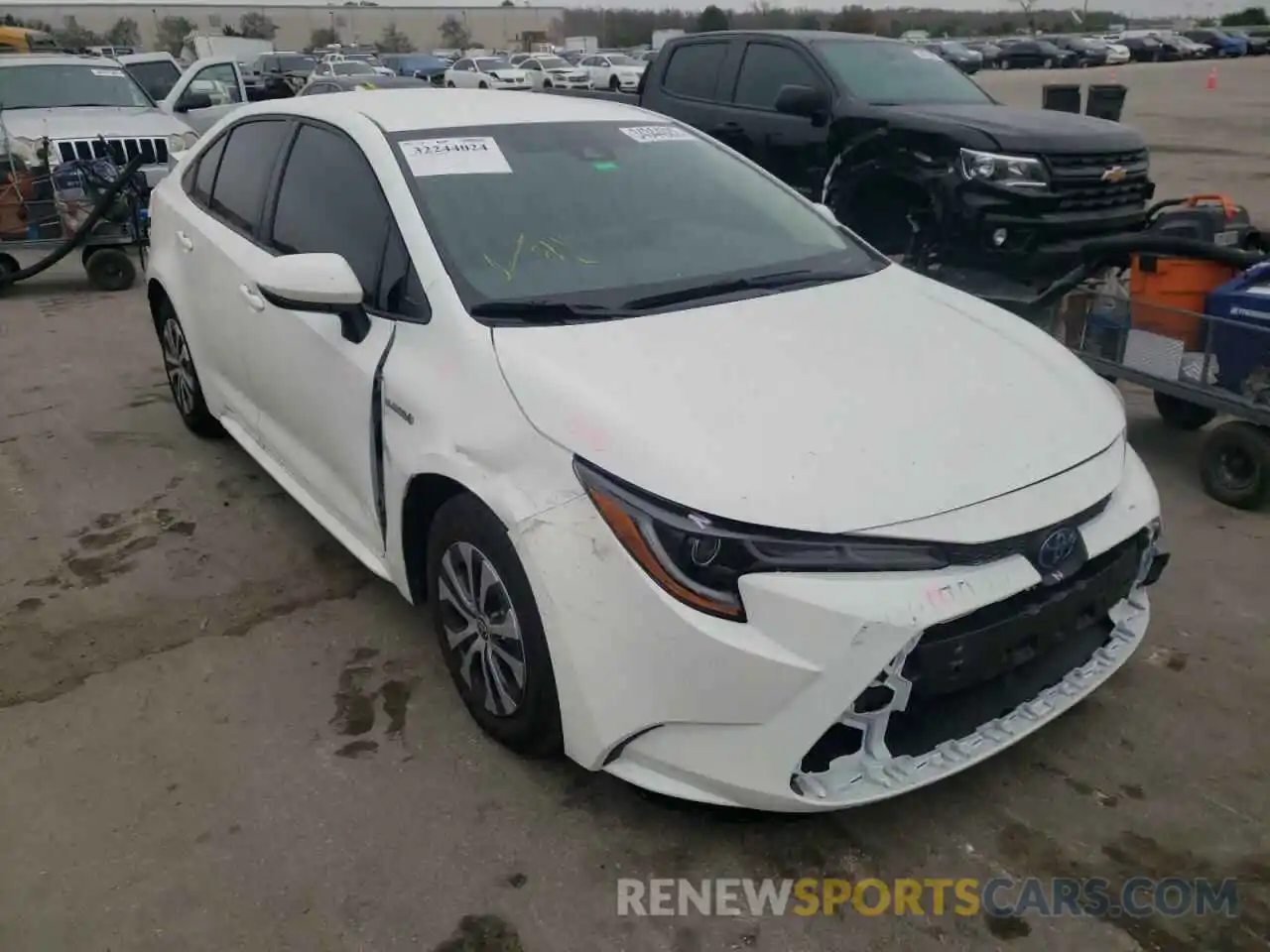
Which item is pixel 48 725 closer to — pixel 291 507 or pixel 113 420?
pixel 291 507

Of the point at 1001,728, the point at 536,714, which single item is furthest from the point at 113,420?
the point at 1001,728

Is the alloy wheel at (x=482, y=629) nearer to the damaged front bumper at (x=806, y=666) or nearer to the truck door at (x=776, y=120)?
the damaged front bumper at (x=806, y=666)

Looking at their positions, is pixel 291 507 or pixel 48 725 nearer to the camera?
pixel 48 725

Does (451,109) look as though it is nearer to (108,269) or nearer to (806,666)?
(806,666)

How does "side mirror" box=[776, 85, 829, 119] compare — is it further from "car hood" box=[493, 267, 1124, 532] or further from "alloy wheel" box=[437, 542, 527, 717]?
"alloy wheel" box=[437, 542, 527, 717]

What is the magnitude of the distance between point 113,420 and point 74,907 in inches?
145

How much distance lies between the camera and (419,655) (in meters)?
3.36

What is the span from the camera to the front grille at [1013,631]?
2213 millimetres

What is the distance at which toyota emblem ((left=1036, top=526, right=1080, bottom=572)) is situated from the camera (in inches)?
92.8

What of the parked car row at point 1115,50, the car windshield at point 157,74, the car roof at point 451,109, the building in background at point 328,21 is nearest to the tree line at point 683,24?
the building in background at point 328,21

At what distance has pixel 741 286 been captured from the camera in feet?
10.4

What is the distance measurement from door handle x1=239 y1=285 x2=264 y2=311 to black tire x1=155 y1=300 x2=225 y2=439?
3.23 feet

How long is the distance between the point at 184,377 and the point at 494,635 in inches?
120

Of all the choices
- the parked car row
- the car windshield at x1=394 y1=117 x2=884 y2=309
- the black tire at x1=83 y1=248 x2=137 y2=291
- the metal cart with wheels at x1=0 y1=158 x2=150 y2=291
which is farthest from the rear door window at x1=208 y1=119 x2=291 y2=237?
the parked car row
